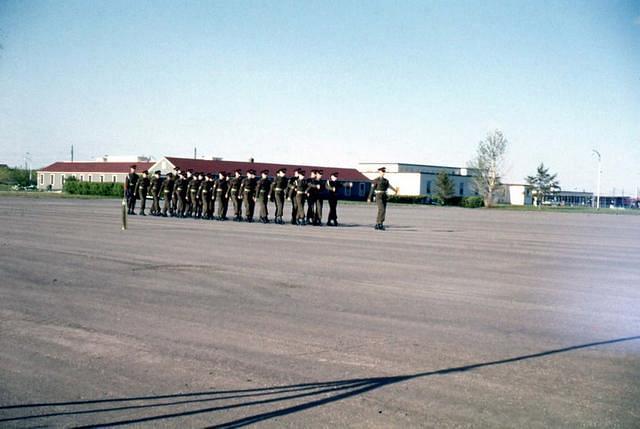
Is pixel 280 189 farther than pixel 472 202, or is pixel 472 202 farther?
pixel 472 202

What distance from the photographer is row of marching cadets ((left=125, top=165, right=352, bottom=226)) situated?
2751 centimetres

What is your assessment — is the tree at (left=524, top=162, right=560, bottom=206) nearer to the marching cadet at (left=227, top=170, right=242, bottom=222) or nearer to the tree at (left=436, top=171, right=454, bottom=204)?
the tree at (left=436, top=171, right=454, bottom=204)

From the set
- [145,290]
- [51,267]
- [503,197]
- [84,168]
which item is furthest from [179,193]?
[503,197]

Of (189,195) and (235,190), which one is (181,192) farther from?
(235,190)

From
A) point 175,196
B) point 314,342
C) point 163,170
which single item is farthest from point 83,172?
point 314,342

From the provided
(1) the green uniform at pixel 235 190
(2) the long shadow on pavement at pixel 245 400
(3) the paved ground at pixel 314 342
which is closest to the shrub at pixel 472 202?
(1) the green uniform at pixel 235 190

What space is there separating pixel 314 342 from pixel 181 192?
26.1 m

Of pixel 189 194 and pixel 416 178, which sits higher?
pixel 416 178

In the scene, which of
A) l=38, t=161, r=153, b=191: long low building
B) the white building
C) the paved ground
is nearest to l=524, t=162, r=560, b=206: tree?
the white building

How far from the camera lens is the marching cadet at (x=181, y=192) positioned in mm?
32094

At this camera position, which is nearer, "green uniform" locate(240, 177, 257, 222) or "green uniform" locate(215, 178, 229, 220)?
"green uniform" locate(240, 177, 257, 222)

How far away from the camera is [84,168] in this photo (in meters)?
106

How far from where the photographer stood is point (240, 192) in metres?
28.8

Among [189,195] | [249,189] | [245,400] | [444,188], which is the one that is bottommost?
[245,400]
